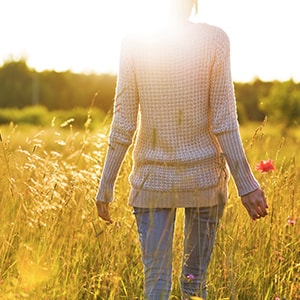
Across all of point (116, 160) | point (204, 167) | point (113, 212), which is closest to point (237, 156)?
point (204, 167)

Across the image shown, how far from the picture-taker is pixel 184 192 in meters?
2.83

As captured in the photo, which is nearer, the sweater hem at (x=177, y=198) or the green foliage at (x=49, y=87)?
the sweater hem at (x=177, y=198)

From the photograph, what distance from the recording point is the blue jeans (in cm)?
280

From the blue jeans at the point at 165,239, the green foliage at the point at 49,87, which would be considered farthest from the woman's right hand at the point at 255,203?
the green foliage at the point at 49,87

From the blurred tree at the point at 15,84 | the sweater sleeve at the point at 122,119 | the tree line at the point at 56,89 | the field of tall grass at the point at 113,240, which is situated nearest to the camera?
the sweater sleeve at the point at 122,119

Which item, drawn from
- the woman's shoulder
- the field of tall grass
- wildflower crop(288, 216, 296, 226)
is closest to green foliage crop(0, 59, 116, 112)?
the field of tall grass

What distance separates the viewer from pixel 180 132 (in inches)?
111

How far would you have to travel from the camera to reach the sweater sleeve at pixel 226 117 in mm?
2789

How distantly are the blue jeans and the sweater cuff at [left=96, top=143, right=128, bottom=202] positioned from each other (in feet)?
0.51

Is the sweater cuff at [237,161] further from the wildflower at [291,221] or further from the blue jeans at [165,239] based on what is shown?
the wildflower at [291,221]

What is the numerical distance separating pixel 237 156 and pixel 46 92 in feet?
173

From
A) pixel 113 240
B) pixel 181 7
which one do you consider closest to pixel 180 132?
pixel 181 7

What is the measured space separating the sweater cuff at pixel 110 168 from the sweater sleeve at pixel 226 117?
0.40m

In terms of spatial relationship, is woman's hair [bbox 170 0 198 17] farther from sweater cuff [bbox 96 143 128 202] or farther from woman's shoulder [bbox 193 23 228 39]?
sweater cuff [bbox 96 143 128 202]
